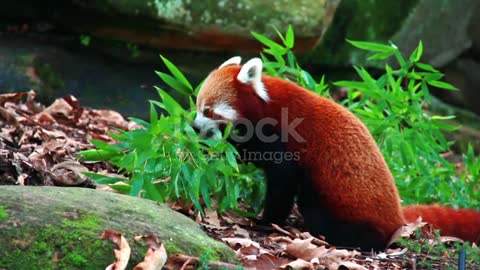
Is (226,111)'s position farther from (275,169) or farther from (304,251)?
(304,251)

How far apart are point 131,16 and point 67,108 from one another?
971 millimetres

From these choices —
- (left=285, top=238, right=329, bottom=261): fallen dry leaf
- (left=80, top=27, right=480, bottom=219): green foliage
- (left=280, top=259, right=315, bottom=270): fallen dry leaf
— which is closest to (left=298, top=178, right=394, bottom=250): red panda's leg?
(left=80, top=27, right=480, bottom=219): green foliage

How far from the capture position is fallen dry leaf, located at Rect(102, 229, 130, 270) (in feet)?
8.83

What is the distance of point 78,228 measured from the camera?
2.85m

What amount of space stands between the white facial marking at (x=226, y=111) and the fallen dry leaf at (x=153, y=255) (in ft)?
5.30

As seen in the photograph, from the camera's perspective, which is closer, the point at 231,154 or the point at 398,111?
the point at 231,154

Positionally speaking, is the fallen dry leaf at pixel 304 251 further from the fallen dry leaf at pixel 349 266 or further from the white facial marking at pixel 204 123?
the white facial marking at pixel 204 123

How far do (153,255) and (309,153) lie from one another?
1672 millimetres

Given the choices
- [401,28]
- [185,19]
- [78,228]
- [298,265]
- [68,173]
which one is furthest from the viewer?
[401,28]

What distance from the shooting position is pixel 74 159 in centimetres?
466

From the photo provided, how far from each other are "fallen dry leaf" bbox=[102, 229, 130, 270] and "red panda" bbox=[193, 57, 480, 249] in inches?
62.9

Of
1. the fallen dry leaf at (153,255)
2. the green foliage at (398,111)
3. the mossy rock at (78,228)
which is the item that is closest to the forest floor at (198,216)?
the fallen dry leaf at (153,255)

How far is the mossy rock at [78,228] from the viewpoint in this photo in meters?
2.71

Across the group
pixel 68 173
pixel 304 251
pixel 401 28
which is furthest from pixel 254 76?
pixel 401 28
